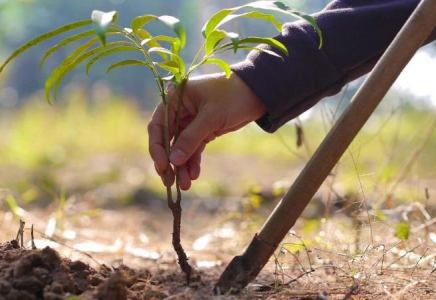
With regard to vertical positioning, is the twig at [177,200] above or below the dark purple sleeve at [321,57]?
below

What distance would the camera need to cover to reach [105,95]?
7.99 meters

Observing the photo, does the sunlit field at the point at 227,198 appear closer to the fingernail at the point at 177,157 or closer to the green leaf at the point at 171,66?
the fingernail at the point at 177,157

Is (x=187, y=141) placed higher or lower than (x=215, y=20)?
lower

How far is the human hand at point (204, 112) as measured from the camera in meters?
1.55

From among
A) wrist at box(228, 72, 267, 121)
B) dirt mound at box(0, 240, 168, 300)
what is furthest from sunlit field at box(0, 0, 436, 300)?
wrist at box(228, 72, 267, 121)

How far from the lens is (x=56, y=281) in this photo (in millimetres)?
1296

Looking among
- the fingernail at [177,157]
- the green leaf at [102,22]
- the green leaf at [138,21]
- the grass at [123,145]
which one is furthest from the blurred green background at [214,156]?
the green leaf at [102,22]

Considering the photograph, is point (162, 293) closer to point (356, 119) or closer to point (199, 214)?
point (356, 119)

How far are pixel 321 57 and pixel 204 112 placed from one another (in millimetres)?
350

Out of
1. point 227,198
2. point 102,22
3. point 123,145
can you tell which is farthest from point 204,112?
point 123,145

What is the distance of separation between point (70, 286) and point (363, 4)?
1074mm

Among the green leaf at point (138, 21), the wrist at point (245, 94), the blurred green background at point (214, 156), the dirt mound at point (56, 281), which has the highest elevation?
the blurred green background at point (214, 156)

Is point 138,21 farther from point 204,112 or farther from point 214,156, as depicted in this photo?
point 214,156

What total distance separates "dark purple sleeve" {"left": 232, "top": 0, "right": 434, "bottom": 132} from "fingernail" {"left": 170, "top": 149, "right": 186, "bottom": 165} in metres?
0.25
